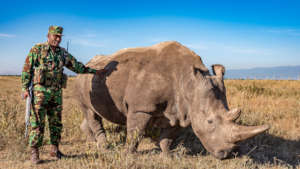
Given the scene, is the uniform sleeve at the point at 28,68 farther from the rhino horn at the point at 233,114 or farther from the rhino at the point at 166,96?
the rhino horn at the point at 233,114

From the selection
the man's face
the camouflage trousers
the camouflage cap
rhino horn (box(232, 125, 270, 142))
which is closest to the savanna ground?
rhino horn (box(232, 125, 270, 142))

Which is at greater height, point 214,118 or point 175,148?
point 214,118

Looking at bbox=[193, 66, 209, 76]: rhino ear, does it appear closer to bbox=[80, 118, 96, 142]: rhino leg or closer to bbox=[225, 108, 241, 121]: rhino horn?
bbox=[225, 108, 241, 121]: rhino horn

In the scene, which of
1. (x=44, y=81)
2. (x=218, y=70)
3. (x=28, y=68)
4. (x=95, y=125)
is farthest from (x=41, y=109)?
(x=218, y=70)

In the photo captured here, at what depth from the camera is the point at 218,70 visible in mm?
5035

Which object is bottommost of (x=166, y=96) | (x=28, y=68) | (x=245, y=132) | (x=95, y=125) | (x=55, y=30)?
(x=95, y=125)

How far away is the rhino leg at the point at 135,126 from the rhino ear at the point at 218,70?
1.49 metres

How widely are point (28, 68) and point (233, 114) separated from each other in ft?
11.1

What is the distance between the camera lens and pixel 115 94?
16.9ft

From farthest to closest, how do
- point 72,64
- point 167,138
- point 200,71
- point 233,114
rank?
point 167,138 < point 72,64 < point 200,71 < point 233,114

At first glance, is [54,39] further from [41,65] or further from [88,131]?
[88,131]

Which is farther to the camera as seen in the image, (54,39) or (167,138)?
(167,138)

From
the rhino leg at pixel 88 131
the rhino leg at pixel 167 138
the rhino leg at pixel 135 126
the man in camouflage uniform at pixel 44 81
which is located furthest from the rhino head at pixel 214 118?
the rhino leg at pixel 88 131

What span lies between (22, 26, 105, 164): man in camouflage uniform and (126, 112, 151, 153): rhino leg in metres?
1.31
